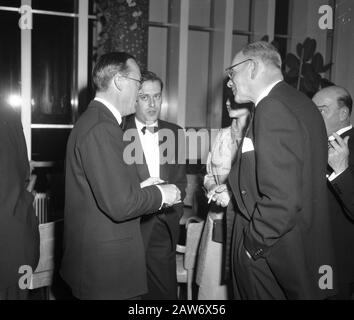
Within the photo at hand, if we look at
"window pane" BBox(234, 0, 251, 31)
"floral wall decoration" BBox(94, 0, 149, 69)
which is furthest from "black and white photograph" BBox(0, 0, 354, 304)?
"window pane" BBox(234, 0, 251, 31)

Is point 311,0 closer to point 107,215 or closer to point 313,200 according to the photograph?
point 313,200

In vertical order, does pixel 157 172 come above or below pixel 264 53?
below

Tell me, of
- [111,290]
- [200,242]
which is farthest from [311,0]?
[111,290]

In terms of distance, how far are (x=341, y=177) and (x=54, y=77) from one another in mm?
5869

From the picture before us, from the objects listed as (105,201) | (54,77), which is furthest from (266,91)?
(54,77)

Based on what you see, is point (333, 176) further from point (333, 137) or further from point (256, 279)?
point (256, 279)

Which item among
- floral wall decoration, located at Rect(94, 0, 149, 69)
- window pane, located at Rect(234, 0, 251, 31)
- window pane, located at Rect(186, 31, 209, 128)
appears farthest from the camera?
window pane, located at Rect(234, 0, 251, 31)

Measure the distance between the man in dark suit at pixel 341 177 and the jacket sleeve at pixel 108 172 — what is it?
125 centimetres

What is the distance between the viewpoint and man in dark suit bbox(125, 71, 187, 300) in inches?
106

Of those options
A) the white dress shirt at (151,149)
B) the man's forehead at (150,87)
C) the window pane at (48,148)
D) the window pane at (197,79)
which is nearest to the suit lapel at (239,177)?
the white dress shirt at (151,149)

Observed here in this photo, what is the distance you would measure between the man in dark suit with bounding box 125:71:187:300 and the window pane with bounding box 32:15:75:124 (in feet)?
7.97

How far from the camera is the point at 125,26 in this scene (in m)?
3.89

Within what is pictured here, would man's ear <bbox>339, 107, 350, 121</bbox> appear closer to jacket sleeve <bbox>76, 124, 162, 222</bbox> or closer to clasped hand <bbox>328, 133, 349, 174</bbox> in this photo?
clasped hand <bbox>328, 133, 349, 174</bbox>
